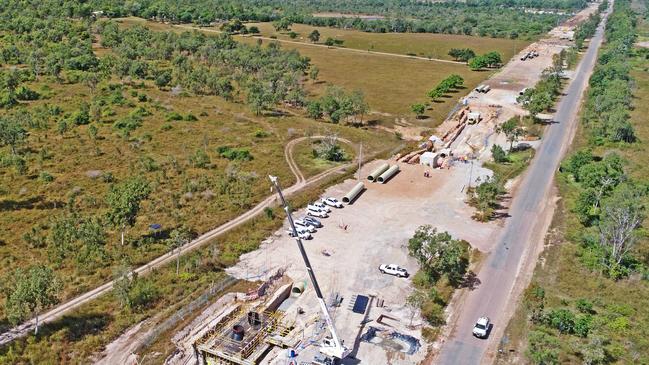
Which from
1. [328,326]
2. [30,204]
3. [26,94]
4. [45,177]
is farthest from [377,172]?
[26,94]

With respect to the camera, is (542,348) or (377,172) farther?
(377,172)

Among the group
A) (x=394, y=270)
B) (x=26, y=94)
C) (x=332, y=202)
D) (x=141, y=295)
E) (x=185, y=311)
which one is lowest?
(x=185, y=311)

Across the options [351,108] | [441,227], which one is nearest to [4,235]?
[441,227]

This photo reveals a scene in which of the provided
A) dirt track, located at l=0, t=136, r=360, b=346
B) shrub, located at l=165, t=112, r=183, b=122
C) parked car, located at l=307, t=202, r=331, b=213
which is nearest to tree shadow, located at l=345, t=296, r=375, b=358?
parked car, located at l=307, t=202, r=331, b=213

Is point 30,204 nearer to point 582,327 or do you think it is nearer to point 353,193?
point 353,193

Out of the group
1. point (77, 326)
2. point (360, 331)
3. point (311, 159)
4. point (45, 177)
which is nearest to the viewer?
point (77, 326)

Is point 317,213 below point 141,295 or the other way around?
the other way around

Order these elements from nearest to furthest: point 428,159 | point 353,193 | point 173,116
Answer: point 353,193 → point 428,159 → point 173,116

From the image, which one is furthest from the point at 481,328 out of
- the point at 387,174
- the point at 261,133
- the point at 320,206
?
the point at 261,133
